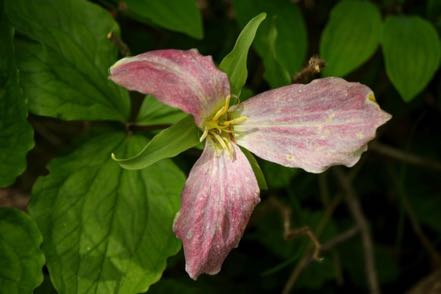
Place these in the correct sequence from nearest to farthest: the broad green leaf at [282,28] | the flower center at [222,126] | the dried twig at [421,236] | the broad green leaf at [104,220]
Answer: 1. the flower center at [222,126]
2. the broad green leaf at [104,220]
3. the broad green leaf at [282,28]
4. the dried twig at [421,236]

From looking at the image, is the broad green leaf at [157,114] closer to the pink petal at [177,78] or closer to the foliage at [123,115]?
the foliage at [123,115]

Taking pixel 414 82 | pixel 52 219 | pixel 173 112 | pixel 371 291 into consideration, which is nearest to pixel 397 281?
pixel 371 291

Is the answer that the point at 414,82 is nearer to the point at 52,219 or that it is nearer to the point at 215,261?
the point at 215,261

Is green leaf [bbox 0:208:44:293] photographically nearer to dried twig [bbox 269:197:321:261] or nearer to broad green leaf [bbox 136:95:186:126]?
broad green leaf [bbox 136:95:186:126]

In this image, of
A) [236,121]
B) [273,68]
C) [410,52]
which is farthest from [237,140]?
[410,52]

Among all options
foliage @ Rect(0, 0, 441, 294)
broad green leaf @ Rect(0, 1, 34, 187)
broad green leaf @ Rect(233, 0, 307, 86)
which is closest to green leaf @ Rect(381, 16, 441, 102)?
foliage @ Rect(0, 0, 441, 294)

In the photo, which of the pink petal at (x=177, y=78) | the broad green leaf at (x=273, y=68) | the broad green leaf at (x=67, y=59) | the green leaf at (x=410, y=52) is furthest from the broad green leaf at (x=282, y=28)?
the pink petal at (x=177, y=78)
